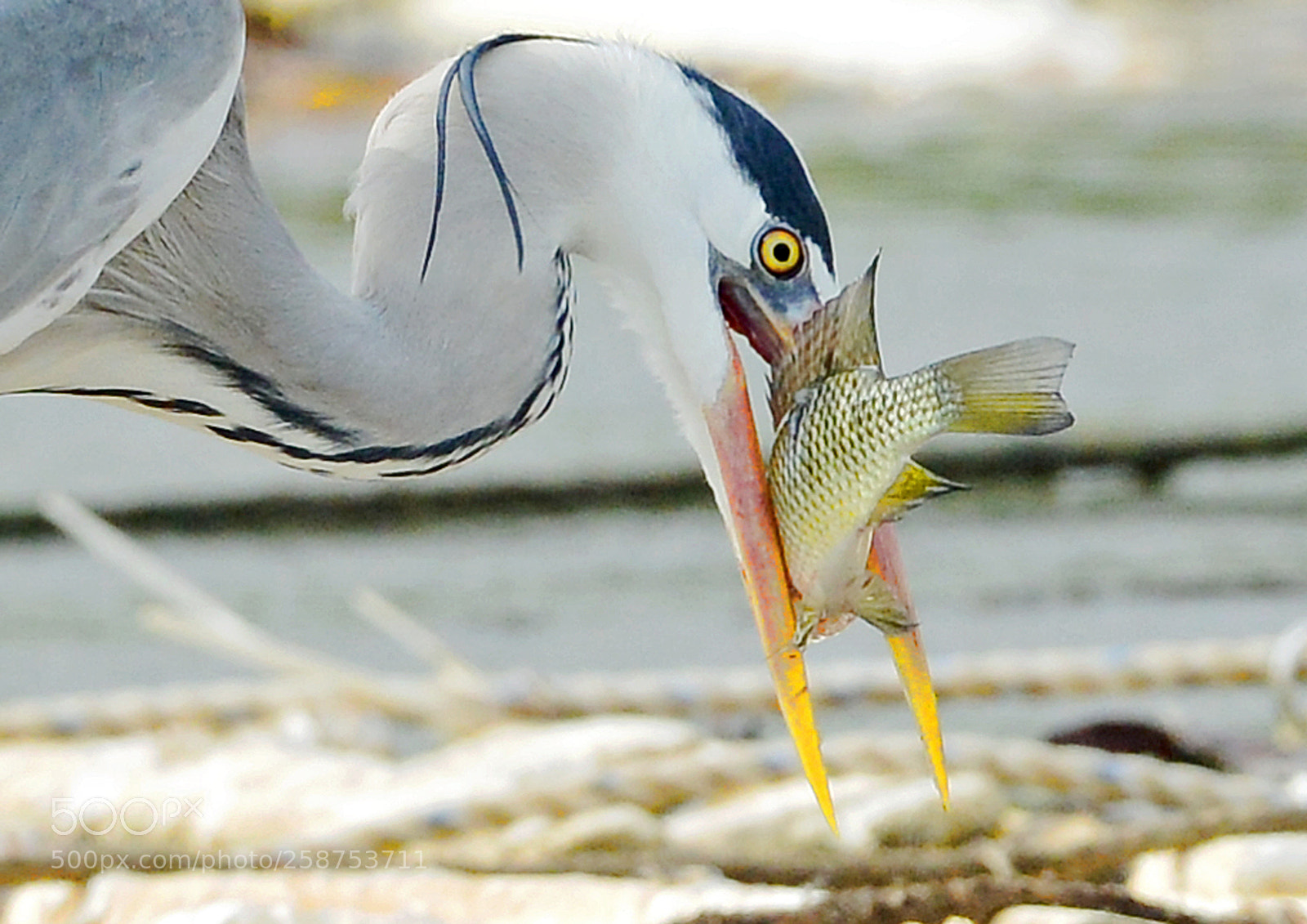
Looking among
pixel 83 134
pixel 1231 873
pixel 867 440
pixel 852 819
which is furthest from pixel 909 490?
pixel 852 819

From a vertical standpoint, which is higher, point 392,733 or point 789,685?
point 392,733

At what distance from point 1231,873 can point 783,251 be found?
766 mm

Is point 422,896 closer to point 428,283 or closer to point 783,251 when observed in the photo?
point 428,283

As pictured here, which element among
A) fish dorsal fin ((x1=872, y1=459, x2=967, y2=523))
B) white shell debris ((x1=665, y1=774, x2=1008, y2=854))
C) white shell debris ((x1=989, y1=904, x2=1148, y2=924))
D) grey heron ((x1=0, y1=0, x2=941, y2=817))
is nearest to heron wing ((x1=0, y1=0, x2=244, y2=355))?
grey heron ((x1=0, y1=0, x2=941, y2=817))

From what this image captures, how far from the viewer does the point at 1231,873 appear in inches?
70.8

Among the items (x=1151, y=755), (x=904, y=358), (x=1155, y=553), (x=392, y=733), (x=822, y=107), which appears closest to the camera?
(x=1151, y=755)

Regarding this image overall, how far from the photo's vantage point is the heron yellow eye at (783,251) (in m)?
1.41

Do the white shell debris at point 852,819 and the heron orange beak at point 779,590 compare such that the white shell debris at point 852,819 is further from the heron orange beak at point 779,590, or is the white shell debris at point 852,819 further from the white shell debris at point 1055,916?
the heron orange beak at point 779,590

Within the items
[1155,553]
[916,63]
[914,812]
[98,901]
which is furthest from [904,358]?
[916,63]

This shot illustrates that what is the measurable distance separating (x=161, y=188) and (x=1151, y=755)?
143 cm

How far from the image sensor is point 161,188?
4.48 ft

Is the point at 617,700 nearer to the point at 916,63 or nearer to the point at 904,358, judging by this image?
the point at 904,358

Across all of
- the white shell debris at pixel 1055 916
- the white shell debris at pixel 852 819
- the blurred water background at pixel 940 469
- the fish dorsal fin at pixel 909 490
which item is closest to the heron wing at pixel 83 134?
the blurred water background at pixel 940 469

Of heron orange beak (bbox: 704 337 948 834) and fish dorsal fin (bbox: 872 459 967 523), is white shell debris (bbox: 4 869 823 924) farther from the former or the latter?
fish dorsal fin (bbox: 872 459 967 523)
